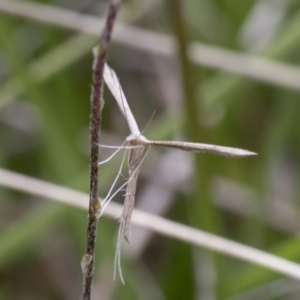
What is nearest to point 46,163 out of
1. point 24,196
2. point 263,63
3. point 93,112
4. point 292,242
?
point 24,196

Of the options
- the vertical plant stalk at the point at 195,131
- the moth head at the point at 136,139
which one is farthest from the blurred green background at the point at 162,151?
the moth head at the point at 136,139

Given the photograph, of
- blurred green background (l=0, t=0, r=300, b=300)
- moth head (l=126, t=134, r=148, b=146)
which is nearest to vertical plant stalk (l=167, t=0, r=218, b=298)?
blurred green background (l=0, t=0, r=300, b=300)

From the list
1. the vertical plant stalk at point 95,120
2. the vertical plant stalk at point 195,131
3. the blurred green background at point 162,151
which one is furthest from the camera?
the blurred green background at point 162,151

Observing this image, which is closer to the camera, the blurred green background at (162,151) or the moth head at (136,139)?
the moth head at (136,139)

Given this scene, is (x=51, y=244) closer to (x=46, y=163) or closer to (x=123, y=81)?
(x=46, y=163)

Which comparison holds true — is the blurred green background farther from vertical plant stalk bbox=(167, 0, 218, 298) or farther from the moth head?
the moth head

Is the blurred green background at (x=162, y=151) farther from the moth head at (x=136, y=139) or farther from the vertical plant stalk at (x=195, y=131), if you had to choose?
the moth head at (x=136, y=139)
